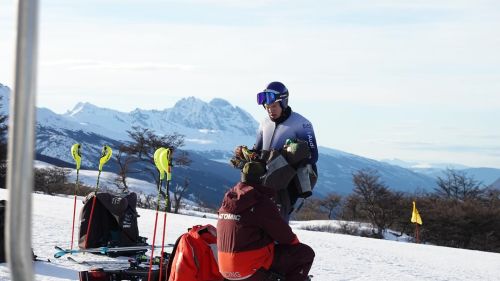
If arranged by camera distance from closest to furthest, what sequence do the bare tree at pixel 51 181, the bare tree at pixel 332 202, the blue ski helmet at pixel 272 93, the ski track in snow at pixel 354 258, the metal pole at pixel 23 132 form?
the metal pole at pixel 23 132 → the blue ski helmet at pixel 272 93 → the ski track in snow at pixel 354 258 → the bare tree at pixel 51 181 → the bare tree at pixel 332 202

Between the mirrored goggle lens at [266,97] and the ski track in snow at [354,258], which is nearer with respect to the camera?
the mirrored goggle lens at [266,97]

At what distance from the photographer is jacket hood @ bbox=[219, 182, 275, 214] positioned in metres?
4.27

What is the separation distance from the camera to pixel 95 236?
7.51m

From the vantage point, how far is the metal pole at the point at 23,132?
60 cm

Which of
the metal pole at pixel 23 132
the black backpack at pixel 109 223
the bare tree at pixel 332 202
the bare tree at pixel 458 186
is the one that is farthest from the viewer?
the bare tree at pixel 332 202

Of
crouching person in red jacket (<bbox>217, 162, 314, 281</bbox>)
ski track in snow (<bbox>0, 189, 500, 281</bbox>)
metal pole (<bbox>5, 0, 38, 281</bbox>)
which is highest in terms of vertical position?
metal pole (<bbox>5, 0, 38, 281</bbox>)

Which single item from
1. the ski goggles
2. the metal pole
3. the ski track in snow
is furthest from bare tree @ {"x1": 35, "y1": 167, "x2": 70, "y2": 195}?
the metal pole

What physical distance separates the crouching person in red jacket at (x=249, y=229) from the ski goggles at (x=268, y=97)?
84 cm

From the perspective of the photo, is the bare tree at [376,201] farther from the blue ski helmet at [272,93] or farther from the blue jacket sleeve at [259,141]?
the blue ski helmet at [272,93]

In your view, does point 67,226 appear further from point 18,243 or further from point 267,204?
point 18,243

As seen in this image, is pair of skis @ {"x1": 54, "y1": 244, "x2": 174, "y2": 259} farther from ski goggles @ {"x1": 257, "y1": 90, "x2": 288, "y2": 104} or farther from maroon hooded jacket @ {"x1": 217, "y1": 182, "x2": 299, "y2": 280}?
maroon hooded jacket @ {"x1": 217, "y1": 182, "x2": 299, "y2": 280}

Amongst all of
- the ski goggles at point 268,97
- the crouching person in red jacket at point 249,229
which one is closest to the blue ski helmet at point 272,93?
the ski goggles at point 268,97

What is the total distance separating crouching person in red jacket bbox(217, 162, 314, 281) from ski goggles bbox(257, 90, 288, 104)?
844 mm

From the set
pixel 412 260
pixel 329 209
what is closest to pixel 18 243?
pixel 412 260
